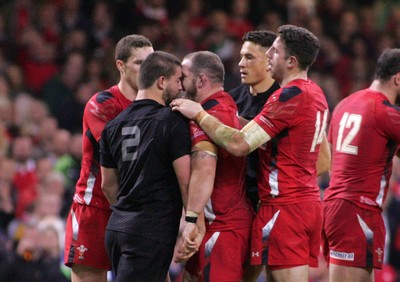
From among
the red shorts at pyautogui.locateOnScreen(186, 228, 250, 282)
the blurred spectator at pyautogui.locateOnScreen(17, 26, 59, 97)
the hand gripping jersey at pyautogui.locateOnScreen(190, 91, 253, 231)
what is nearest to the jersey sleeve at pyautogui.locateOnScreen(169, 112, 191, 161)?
the hand gripping jersey at pyautogui.locateOnScreen(190, 91, 253, 231)

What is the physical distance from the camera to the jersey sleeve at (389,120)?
6.84 metres

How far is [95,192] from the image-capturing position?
21.9 ft

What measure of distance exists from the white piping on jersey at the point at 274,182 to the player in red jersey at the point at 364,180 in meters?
0.98

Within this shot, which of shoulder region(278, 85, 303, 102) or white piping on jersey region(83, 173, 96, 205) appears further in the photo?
white piping on jersey region(83, 173, 96, 205)

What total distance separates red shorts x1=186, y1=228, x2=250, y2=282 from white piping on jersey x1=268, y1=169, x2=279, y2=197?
1.20ft

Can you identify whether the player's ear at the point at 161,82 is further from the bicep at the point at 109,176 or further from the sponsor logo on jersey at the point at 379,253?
the sponsor logo on jersey at the point at 379,253

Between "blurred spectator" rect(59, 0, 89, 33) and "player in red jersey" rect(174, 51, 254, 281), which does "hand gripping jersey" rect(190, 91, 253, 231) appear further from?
"blurred spectator" rect(59, 0, 89, 33)

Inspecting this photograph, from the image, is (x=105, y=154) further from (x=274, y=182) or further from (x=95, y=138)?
(x=274, y=182)

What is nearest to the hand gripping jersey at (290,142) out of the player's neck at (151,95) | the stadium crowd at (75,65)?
the player's neck at (151,95)

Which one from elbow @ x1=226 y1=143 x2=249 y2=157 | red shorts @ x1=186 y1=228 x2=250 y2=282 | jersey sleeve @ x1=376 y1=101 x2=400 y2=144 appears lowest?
red shorts @ x1=186 y1=228 x2=250 y2=282

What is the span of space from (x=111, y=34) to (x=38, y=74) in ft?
4.32

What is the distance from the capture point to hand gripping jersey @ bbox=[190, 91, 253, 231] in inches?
240

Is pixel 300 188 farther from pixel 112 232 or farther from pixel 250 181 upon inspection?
pixel 112 232

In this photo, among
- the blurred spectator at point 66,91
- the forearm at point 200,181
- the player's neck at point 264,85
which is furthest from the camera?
the blurred spectator at point 66,91
